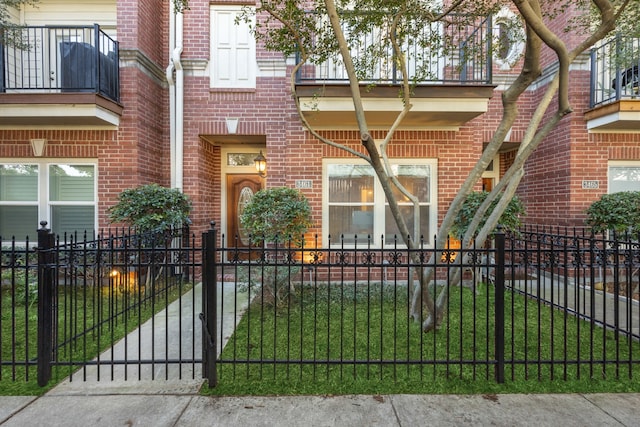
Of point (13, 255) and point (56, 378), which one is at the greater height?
point (13, 255)

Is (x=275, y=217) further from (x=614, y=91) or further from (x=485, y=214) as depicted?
(x=614, y=91)

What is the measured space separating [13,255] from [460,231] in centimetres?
634

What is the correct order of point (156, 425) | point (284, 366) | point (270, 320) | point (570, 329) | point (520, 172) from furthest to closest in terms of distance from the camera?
point (270, 320)
point (570, 329)
point (520, 172)
point (284, 366)
point (156, 425)

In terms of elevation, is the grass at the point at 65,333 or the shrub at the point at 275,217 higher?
the shrub at the point at 275,217

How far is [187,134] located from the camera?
24.3 feet

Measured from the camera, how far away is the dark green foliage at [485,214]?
597 centimetres

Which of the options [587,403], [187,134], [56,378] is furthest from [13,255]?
[587,403]

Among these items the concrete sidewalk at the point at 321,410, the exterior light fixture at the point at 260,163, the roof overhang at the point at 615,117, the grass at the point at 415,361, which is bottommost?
the concrete sidewalk at the point at 321,410

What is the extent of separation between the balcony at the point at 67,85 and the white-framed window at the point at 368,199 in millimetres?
4586

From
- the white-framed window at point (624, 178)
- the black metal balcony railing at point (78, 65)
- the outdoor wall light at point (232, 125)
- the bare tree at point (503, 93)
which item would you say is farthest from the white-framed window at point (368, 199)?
the black metal balcony railing at point (78, 65)

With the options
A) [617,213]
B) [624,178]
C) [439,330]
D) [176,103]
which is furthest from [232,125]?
[624,178]

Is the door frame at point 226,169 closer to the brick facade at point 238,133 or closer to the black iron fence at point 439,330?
the brick facade at point 238,133

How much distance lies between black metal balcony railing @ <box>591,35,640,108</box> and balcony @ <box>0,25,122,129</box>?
9211 mm

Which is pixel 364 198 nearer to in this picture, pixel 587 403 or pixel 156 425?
pixel 587 403
